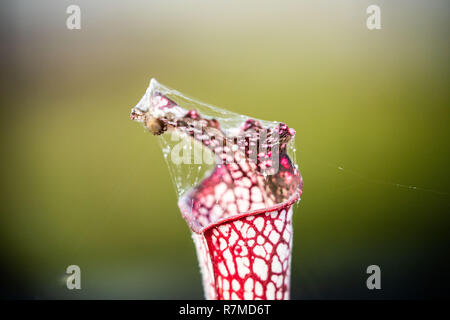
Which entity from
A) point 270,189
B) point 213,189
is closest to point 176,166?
point 213,189

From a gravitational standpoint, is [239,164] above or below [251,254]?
above

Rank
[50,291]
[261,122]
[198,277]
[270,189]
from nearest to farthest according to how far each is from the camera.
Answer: [261,122] < [270,189] < [50,291] < [198,277]

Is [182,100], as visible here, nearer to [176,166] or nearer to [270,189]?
[176,166]

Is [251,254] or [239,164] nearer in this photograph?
[251,254]

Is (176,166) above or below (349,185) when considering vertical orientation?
above

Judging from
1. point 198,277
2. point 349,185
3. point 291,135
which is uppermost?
point 291,135

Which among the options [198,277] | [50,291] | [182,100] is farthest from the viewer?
[198,277]

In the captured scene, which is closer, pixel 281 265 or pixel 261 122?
pixel 261 122
